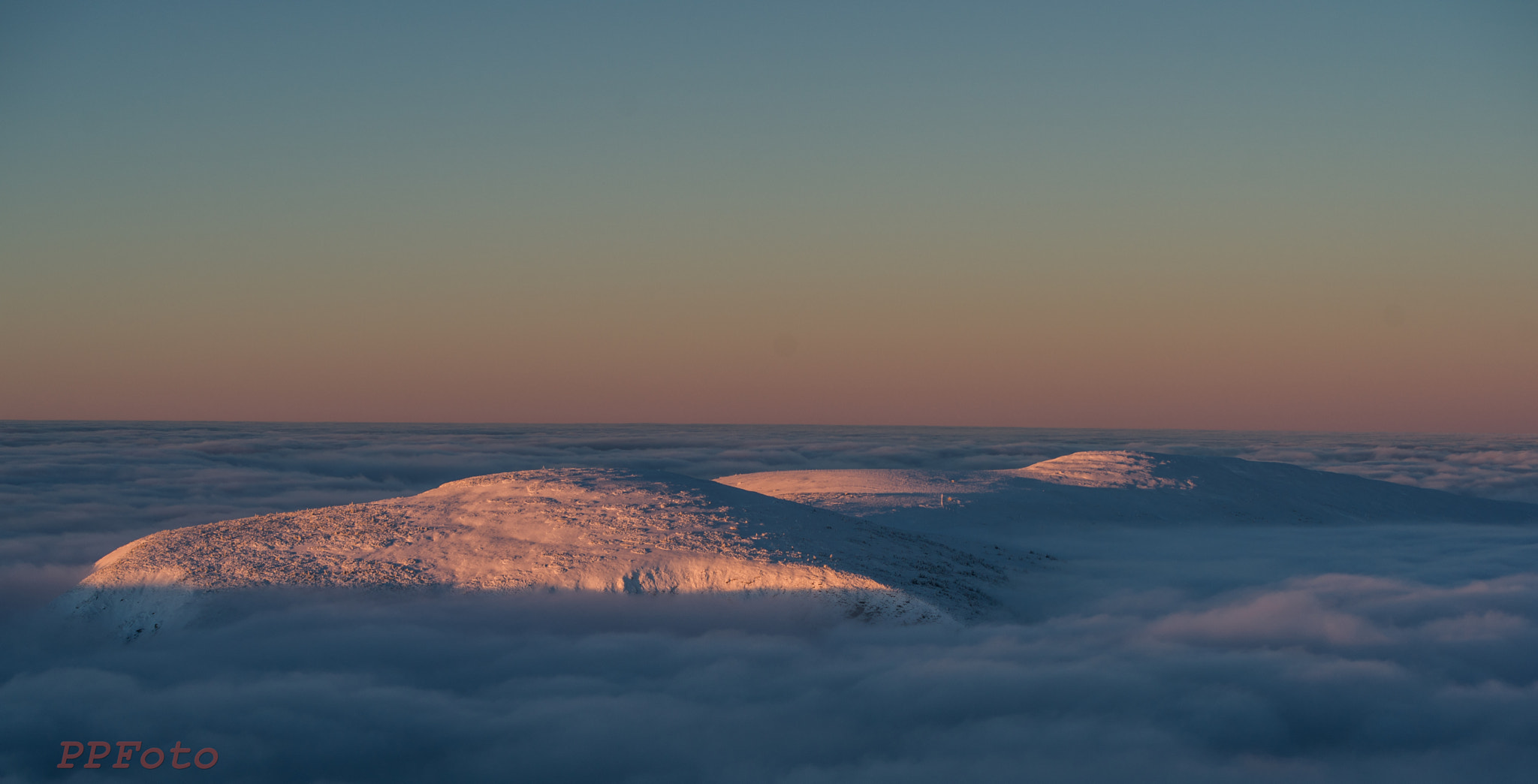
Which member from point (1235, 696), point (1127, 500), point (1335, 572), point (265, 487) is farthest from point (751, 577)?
point (265, 487)

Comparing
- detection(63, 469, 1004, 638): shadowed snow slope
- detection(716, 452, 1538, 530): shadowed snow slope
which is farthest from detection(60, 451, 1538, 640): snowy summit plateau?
detection(716, 452, 1538, 530): shadowed snow slope

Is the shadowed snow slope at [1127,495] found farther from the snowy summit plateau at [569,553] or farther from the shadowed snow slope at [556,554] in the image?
the shadowed snow slope at [556,554]

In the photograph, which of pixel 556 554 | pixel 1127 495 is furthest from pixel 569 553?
pixel 1127 495

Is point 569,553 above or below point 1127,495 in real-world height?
above

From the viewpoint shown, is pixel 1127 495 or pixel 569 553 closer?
pixel 569 553

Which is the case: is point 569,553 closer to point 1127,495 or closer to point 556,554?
point 556,554

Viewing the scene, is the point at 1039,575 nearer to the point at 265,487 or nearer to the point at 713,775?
the point at 713,775

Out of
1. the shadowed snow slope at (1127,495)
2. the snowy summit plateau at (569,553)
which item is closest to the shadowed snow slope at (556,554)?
the snowy summit plateau at (569,553)
